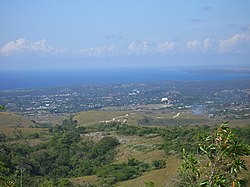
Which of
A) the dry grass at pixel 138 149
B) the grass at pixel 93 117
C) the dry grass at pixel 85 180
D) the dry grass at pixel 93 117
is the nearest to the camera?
the dry grass at pixel 85 180

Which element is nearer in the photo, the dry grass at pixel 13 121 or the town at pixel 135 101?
the dry grass at pixel 13 121

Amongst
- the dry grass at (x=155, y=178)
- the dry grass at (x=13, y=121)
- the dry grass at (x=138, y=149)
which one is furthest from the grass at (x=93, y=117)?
the dry grass at (x=155, y=178)

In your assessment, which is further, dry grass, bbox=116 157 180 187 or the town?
the town

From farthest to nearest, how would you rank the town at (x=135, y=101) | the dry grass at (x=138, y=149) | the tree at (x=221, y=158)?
the town at (x=135, y=101) → the dry grass at (x=138, y=149) → the tree at (x=221, y=158)

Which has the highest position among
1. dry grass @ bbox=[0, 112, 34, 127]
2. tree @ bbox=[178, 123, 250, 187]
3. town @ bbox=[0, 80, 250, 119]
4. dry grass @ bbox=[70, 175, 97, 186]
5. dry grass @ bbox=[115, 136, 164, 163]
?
tree @ bbox=[178, 123, 250, 187]

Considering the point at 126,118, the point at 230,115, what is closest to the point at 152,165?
the point at 126,118

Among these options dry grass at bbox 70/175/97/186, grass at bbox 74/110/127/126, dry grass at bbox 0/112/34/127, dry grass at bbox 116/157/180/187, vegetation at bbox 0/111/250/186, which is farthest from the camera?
grass at bbox 74/110/127/126

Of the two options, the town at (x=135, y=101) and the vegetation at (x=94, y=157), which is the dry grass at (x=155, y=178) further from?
the town at (x=135, y=101)

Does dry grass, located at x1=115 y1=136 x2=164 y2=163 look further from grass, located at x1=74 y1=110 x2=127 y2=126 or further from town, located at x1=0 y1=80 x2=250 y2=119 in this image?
town, located at x1=0 y1=80 x2=250 y2=119

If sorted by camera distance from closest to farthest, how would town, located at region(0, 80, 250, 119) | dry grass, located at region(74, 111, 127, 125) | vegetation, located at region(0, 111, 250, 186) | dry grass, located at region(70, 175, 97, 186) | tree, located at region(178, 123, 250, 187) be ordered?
tree, located at region(178, 123, 250, 187)
dry grass, located at region(70, 175, 97, 186)
vegetation, located at region(0, 111, 250, 186)
dry grass, located at region(74, 111, 127, 125)
town, located at region(0, 80, 250, 119)

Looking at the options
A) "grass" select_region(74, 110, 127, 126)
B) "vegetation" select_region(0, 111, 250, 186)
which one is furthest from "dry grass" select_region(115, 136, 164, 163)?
"grass" select_region(74, 110, 127, 126)
